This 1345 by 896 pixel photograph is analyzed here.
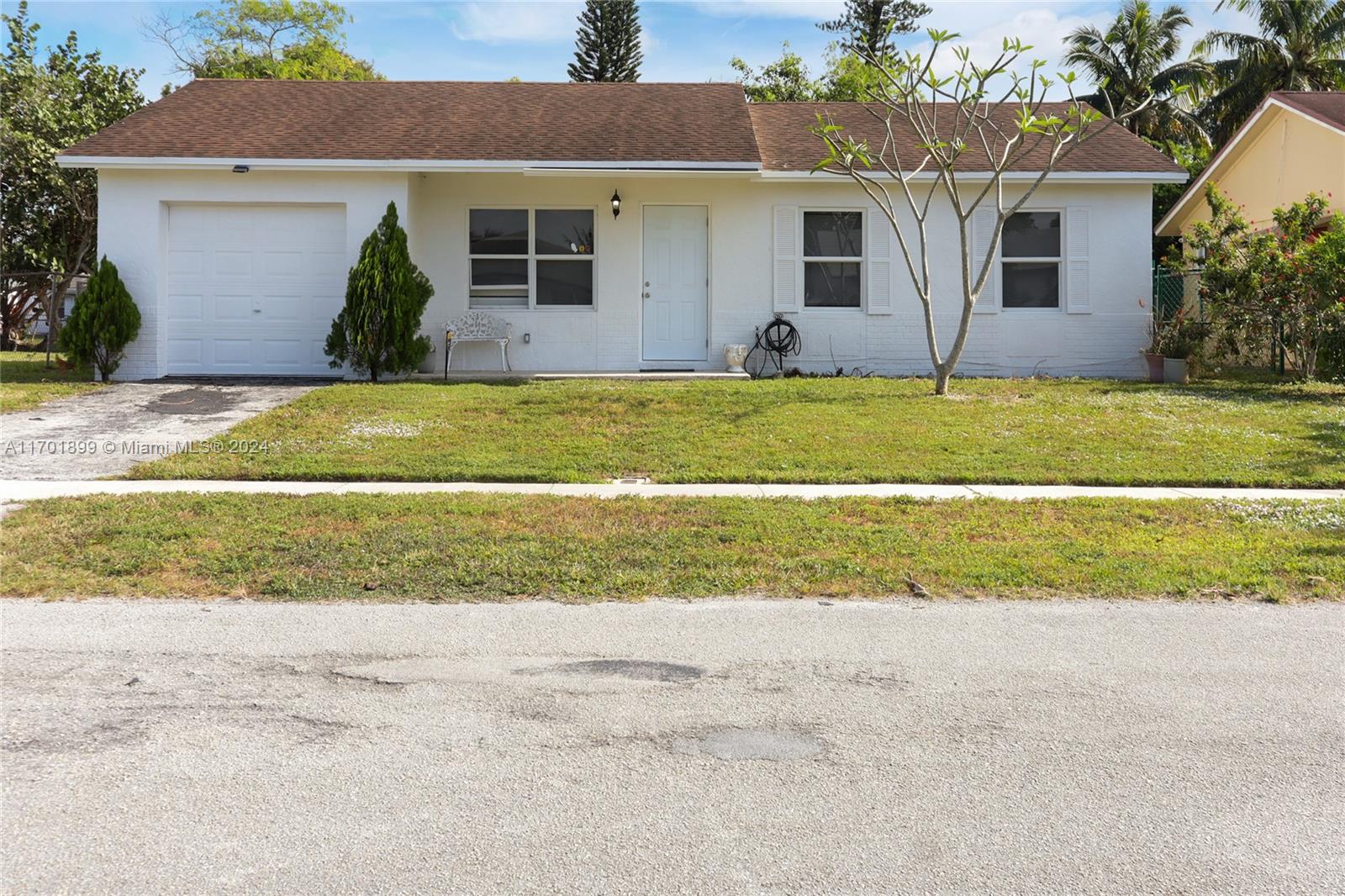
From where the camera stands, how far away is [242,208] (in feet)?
A: 53.2

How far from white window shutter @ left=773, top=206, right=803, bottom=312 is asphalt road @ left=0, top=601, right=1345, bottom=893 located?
38.2 ft

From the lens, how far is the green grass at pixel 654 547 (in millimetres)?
6512

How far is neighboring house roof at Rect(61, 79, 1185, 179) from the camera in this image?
52.3 feet

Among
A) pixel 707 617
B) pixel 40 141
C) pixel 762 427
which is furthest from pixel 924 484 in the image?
pixel 40 141

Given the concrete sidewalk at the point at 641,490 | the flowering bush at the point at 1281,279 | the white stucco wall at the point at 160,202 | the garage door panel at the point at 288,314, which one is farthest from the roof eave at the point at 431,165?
the concrete sidewalk at the point at 641,490

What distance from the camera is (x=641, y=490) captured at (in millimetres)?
9258

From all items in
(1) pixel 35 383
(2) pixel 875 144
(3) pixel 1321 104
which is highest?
(3) pixel 1321 104

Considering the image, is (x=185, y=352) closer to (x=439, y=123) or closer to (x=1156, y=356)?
(x=439, y=123)

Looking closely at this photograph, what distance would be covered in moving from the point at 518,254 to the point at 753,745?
1395cm

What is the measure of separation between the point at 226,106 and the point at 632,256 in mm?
7116

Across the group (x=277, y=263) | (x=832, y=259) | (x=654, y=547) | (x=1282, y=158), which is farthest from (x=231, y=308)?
(x=1282, y=158)

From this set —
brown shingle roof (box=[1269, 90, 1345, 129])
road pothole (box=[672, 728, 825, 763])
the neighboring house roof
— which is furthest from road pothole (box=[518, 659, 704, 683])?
brown shingle roof (box=[1269, 90, 1345, 129])

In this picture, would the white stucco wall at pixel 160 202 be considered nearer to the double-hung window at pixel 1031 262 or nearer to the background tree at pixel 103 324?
the background tree at pixel 103 324

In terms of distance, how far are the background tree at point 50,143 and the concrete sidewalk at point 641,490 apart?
14.9m
